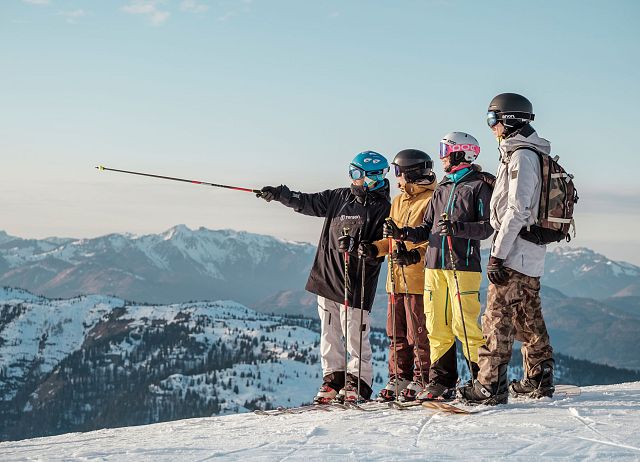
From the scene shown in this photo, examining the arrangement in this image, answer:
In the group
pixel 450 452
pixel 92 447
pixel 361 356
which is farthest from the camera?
pixel 361 356

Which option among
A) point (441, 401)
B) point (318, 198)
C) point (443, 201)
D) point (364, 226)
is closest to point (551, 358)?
point (441, 401)

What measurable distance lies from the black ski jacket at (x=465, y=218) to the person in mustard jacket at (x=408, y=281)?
553 millimetres

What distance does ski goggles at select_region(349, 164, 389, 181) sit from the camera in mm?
8727

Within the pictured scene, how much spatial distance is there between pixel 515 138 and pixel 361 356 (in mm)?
3213

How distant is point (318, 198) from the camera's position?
9.25 m

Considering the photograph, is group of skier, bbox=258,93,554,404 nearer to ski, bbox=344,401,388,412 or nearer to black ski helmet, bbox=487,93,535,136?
black ski helmet, bbox=487,93,535,136

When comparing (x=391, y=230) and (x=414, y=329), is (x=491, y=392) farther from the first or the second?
(x=391, y=230)

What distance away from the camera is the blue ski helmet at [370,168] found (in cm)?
871

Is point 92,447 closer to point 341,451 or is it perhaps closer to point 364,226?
point 341,451

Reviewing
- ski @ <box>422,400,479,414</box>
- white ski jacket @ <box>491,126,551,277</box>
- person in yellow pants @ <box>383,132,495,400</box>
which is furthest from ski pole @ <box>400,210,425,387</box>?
white ski jacket @ <box>491,126,551,277</box>

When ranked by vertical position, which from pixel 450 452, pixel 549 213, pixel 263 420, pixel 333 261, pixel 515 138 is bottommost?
pixel 263 420

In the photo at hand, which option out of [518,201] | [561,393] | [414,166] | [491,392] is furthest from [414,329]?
[518,201]

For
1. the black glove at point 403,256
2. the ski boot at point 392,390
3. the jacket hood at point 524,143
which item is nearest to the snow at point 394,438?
the ski boot at point 392,390

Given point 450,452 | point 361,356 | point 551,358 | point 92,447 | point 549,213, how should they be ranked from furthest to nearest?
point 361,356
point 551,358
point 549,213
point 92,447
point 450,452
